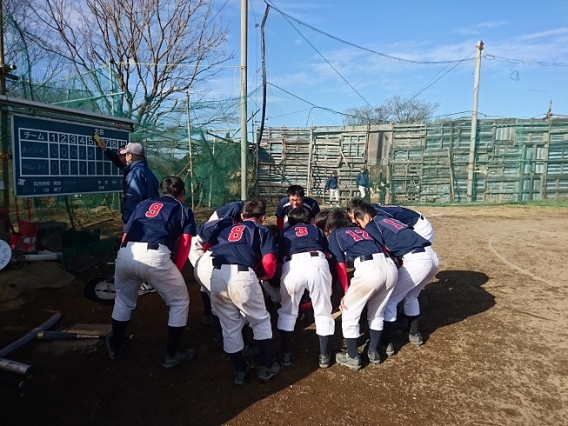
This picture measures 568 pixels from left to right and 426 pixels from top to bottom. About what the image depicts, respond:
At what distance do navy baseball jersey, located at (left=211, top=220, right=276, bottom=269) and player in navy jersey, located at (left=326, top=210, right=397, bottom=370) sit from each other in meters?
0.67

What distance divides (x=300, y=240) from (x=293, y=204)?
1468 millimetres

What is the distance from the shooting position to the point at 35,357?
3.69 m

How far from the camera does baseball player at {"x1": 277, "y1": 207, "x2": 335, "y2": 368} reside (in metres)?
3.42

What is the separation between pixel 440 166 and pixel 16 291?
620 inches

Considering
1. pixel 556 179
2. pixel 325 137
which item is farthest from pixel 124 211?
pixel 556 179

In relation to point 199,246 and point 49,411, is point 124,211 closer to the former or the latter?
point 199,246

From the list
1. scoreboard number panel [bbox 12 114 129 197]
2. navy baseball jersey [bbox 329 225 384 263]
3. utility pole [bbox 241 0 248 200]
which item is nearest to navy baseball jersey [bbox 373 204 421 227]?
navy baseball jersey [bbox 329 225 384 263]

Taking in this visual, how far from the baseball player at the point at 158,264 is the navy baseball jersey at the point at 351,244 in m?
1.30

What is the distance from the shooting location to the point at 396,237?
3863 mm

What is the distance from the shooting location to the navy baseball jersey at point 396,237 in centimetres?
384

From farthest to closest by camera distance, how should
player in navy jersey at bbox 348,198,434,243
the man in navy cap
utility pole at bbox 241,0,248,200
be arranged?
utility pole at bbox 241,0,248,200 → the man in navy cap → player in navy jersey at bbox 348,198,434,243

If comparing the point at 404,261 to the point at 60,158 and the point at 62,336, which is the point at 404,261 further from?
the point at 60,158

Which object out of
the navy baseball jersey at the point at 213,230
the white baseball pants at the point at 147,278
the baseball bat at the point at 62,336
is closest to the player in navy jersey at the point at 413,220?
the navy baseball jersey at the point at 213,230

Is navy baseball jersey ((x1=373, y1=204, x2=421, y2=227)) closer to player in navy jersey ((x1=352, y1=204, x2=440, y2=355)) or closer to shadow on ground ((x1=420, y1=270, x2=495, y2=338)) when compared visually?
player in navy jersey ((x1=352, y1=204, x2=440, y2=355))
